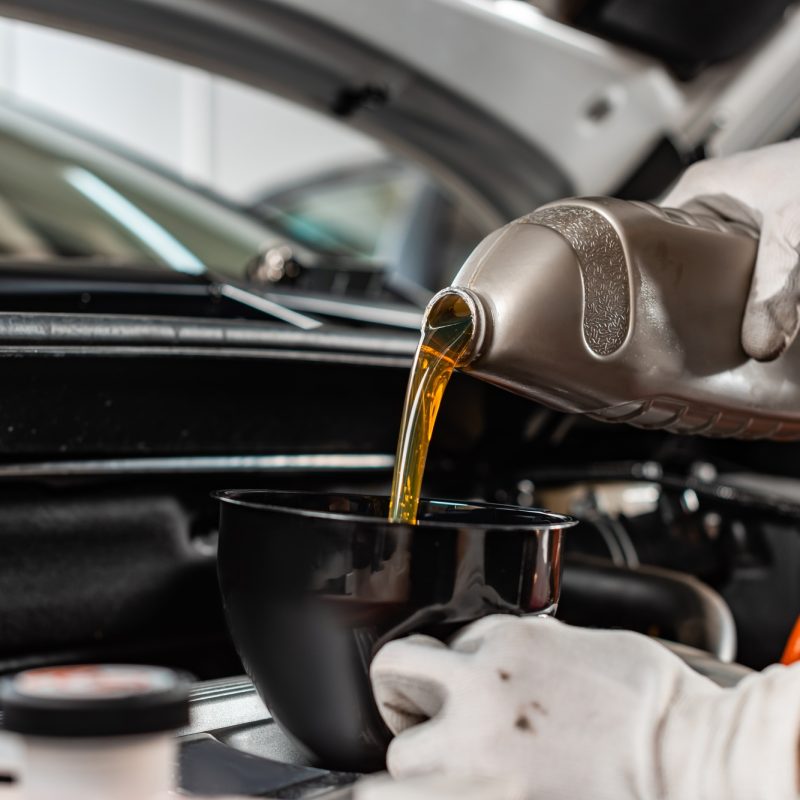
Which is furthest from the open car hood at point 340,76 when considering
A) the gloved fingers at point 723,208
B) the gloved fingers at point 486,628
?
the gloved fingers at point 486,628

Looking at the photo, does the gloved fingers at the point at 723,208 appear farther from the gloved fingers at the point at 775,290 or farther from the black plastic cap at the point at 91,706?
the black plastic cap at the point at 91,706

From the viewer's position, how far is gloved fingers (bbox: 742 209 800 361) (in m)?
0.72

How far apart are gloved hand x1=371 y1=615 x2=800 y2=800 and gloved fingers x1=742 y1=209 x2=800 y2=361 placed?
1.02 ft

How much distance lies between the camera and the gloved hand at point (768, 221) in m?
0.72

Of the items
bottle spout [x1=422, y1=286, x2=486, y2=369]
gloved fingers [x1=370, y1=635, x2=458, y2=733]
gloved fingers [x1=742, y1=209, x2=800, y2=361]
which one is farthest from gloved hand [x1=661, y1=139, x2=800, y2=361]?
gloved fingers [x1=370, y1=635, x2=458, y2=733]

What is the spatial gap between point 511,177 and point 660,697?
0.87 m

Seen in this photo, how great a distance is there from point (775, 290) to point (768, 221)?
0.19 feet

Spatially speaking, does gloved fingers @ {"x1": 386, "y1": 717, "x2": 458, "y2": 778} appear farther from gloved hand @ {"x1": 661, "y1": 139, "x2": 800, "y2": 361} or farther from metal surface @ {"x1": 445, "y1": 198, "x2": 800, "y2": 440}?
gloved hand @ {"x1": 661, "y1": 139, "x2": 800, "y2": 361}

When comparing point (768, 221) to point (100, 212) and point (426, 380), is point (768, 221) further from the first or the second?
point (100, 212)

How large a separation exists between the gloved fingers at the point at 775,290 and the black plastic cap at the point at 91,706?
0.51 m

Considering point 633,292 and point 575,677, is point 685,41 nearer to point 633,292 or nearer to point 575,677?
point 633,292

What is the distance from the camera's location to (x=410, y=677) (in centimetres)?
49

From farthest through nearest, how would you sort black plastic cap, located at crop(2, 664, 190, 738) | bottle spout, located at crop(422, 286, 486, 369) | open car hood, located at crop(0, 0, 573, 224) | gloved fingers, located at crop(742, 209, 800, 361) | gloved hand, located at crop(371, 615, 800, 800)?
1. open car hood, located at crop(0, 0, 573, 224)
2. gloved fingers, located at crop(742, 209, 800, 361)
3. bottle spout, located at crop(422, 286, 486, 369)
4. gloved hand, located at crop(371, 615, 800, 800)
5. black plastic cap, located at crop(2, 664, 190, 738)

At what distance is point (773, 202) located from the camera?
2.44 ft
